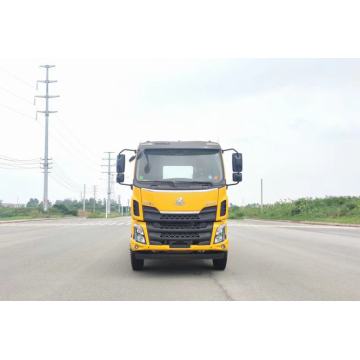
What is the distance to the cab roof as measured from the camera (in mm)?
10945

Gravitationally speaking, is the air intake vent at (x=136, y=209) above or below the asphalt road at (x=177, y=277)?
above

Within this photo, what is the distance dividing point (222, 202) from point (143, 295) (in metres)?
2.95

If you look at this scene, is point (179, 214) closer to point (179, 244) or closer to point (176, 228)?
point (176, 228)

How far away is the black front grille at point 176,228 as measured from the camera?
10055 mm

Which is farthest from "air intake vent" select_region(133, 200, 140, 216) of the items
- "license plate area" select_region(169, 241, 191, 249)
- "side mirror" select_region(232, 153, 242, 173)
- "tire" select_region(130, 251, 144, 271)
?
"side mirror" select_region(232, 153, 242, 173)

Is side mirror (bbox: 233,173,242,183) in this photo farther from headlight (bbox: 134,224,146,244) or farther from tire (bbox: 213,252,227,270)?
headlight (bbox: 134,224,146,244)

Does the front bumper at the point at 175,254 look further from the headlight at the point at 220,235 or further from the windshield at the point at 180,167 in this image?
the windshield at the point at 180,167

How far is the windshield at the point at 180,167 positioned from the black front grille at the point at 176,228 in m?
0.66

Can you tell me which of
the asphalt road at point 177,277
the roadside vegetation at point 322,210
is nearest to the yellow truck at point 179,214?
the asphalt road at point 177,277

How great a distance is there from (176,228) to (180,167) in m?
1.34

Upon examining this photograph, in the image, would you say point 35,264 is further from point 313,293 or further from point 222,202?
point 313,293
